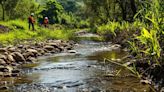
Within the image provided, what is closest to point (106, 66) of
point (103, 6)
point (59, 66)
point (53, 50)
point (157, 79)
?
point (59, 66)

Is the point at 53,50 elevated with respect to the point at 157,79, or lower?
lower

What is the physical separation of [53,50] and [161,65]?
44.1 feet

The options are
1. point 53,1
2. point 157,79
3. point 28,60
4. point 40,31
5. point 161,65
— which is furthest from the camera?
point 53,1

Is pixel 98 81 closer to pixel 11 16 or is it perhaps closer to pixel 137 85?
pixel 137 85

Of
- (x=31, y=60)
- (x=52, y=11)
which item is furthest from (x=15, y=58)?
(x=52, y=11)

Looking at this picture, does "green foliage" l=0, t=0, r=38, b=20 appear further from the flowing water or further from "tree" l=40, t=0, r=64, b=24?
the flowing water

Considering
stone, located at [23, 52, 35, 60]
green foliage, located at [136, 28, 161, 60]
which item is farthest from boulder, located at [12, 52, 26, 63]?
green foliage, located at [136, 28, 161, 60]

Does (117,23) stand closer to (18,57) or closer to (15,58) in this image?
(18,57)

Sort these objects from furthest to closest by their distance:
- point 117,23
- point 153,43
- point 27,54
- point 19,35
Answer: point 19,35, point 117,23, point 27,54, point 153,43

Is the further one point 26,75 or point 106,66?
point 106,66

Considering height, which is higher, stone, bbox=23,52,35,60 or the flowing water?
the flowing water

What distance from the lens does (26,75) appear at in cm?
1220

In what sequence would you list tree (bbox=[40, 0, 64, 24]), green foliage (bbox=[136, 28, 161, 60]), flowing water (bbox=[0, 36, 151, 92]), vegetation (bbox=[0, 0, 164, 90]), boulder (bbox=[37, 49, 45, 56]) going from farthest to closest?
tree (bbox=[40, 0, 64, 24])
boulder (bbox=[37, 49, 45, 56])
flowing water (bbox=[0, 36, 151, 92])
vegetation (bbox=[0, 0, 164, 90])
green foliage (bbox=[136, 28, 161, 60])

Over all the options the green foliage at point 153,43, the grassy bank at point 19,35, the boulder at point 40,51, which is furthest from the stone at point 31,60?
the green foliage at point 153,43
